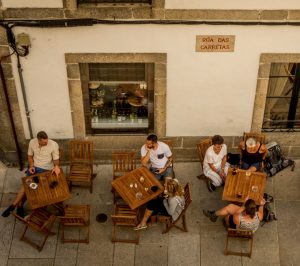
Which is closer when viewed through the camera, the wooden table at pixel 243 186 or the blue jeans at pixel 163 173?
the wooden table at pixel 243 186

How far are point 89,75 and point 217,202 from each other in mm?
3380

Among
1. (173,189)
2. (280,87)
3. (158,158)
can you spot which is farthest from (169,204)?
(280,87)

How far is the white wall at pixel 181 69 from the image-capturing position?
796cm

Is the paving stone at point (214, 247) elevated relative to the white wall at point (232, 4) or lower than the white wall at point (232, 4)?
lower

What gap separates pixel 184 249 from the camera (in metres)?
8.20

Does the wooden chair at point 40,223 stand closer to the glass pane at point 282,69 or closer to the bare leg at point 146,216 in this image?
the bare leg at point 146,216

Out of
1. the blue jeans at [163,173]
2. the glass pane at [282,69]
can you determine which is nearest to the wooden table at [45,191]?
the blue jeans at [163,173]

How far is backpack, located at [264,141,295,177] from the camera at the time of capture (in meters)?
9.39

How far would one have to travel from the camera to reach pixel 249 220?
761cm

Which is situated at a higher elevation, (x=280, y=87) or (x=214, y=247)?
(x=280, y=87)

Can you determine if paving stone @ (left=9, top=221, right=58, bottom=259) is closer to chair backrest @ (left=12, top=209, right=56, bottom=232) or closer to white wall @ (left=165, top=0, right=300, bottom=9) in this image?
chair backrest @ (left=12, top=209, right=56, bottom=232)

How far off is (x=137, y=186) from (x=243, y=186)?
186 cm

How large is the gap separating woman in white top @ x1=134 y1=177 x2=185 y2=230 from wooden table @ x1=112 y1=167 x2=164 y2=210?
155 mm

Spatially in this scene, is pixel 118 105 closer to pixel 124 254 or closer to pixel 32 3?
pixel 32 3
